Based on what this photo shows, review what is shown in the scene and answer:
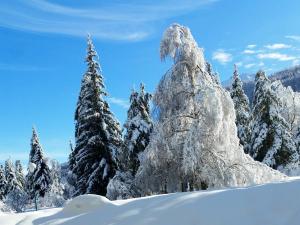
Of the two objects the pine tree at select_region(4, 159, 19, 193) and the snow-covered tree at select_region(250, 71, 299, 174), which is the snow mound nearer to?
the snow-covered tree at select_region(250, 71, 299, 174)

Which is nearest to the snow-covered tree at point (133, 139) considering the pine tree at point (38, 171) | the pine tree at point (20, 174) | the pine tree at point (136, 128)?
the pine tree at point (136, 128)

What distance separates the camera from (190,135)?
56.2 ft

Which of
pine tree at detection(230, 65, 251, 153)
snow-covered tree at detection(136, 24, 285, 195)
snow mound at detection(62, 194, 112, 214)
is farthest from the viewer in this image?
pine tree at detection(230, 65, 251, 153)

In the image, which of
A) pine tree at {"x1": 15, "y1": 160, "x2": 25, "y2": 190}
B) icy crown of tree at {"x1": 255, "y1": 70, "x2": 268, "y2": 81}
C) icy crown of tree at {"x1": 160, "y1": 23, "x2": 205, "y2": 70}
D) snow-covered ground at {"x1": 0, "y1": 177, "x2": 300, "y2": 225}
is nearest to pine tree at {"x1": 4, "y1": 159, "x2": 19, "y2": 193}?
pine tree at {"x1": 15, "y1": 160, "x2": 25, "y2": 190}

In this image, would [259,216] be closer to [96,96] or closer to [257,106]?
[96,96]

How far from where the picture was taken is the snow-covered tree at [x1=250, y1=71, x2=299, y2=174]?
31.4m

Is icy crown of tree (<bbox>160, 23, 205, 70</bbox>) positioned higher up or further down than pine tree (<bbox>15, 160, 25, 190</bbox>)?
further down

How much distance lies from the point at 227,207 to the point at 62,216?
2982mm

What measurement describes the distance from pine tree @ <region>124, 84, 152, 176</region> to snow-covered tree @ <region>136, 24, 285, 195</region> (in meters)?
5.71

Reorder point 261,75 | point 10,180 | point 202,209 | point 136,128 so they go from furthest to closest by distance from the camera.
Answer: point 10,180 < point 261,75 < point 136,128 < point 202,209

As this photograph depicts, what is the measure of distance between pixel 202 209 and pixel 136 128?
18859mm

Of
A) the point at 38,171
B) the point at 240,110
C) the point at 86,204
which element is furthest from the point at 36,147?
the point at 86,204

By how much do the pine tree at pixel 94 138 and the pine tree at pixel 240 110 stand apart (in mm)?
13178

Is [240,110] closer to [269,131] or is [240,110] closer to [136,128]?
[269,131]
